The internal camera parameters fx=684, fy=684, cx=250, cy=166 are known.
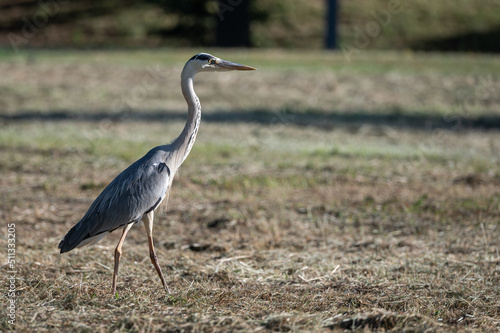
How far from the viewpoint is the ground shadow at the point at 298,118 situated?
14547 millimetres

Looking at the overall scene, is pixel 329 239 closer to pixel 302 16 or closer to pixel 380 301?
pixel 380 301

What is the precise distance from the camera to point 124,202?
5570mm

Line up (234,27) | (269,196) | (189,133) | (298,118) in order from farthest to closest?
(234,27), (298,118), (269,196), (189,133)

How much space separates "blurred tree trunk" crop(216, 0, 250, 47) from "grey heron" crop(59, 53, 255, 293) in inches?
874

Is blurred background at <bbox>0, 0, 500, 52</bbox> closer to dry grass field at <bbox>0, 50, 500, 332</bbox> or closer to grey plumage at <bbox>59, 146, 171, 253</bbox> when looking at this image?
dry grass field at <bbox>0, 50, 500, 332</bbox>

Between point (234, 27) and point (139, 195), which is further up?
point (139, 195)

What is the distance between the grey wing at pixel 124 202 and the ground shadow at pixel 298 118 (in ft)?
29.7

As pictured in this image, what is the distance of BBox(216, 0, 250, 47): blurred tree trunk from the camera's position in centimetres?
2762

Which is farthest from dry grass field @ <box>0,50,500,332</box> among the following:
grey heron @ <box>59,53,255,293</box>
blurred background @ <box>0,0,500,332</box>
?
grey heron @ <box>59,53,255,293</box>

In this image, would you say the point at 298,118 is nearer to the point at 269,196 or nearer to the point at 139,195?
the point at 269,196

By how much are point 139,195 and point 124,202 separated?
133 mm

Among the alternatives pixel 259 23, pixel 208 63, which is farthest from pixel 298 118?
pixel 259 23

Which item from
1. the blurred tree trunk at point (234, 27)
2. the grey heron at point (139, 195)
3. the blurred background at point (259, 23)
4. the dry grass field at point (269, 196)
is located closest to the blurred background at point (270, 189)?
the dry grass field at point (269, 196)

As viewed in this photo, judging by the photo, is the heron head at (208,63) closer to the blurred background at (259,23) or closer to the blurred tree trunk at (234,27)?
the blurred tree trunk at (234,27)
